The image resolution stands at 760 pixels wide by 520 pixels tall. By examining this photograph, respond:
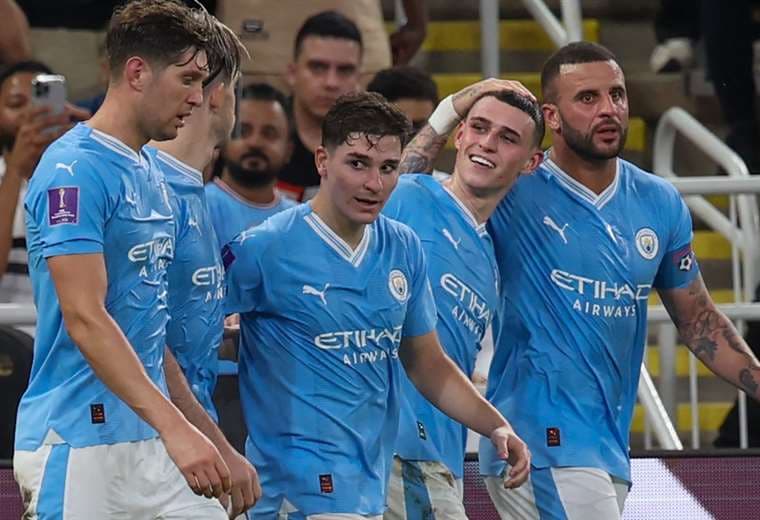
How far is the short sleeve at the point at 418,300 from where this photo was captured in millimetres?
4961

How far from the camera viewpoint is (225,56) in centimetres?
468

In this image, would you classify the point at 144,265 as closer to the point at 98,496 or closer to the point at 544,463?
the point at 98,496

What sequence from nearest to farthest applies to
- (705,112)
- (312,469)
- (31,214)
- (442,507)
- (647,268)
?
(31,214) < (312,469) < (442,507) < (647,268) < (705,112)

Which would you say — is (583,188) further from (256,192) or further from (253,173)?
(253,173)

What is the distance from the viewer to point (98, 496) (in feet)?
13.6

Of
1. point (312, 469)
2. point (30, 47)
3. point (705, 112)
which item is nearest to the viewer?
point (312, 469)

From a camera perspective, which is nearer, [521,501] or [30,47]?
[521,501]

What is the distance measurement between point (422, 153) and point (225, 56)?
3.59ft

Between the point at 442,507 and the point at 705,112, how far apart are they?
4.99 meters

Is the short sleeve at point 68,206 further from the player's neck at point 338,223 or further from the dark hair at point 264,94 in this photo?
the dark hair at point 264,94

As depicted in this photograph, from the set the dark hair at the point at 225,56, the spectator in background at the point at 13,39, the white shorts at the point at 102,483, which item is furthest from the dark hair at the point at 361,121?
the spectator in background at the point at 13,39

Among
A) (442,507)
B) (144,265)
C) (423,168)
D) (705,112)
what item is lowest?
(442,507)

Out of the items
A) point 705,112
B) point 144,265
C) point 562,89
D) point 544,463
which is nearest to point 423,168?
point 562,89

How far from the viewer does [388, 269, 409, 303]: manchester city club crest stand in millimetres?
4891
